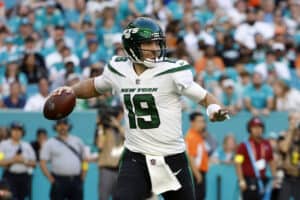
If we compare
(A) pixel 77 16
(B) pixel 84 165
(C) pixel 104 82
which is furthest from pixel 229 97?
(C) pixel 104 82

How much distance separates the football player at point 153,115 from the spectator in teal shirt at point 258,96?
779cm

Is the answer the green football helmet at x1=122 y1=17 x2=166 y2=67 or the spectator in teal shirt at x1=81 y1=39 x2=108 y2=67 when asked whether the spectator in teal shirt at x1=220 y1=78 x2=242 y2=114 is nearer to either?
the spectator in teal shirt at x1=81 y1=39 x2=108 y2=67

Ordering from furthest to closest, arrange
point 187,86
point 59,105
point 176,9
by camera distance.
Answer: point 176,9
point 59,105
point 187,86

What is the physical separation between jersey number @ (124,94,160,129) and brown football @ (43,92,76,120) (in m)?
0.47

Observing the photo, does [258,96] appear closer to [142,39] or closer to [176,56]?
[176,56]

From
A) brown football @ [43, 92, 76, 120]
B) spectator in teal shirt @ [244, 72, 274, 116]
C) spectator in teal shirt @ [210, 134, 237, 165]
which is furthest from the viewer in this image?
spectator in teal shirt @ [244, 72, 274, 116]

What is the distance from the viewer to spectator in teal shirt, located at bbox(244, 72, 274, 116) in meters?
14.9

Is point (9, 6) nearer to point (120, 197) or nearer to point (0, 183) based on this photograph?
point (0, 183)

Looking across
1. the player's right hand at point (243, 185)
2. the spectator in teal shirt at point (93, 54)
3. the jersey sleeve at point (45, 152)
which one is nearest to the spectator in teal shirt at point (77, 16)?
the spectator in teal shirt at point (93, 54)

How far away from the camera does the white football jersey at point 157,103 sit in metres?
7.05

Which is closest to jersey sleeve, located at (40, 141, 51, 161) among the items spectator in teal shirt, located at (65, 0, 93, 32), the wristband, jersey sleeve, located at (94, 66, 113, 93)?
the wristband

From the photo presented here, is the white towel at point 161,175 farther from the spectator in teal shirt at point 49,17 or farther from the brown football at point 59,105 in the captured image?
the spectator in teal shirt at point 49,17

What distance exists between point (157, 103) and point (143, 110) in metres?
0.11

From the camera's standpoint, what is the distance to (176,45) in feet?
52.5
